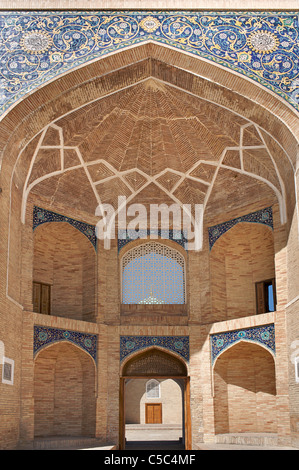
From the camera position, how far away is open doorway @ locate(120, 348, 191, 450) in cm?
1105

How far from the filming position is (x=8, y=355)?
860cm

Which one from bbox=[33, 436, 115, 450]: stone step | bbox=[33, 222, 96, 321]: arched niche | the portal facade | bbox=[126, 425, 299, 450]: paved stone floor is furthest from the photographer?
bbox=[33, 222, 96, 321]: arched niche

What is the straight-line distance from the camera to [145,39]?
347 inches

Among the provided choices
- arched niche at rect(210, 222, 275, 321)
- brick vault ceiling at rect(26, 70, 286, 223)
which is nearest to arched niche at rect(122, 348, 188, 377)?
arched niche at rect(210, 222, 275, 321)

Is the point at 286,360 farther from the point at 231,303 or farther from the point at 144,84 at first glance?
the point at 144,84

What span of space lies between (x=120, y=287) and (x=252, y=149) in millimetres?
3540

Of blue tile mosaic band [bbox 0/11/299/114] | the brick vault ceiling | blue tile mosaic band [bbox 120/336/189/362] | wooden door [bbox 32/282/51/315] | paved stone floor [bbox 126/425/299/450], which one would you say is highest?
blue tile mosaic band [bbox 0/11/299/114]

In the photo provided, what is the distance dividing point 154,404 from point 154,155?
1029 cm

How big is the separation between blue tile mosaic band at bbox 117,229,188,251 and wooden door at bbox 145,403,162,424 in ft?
29.2

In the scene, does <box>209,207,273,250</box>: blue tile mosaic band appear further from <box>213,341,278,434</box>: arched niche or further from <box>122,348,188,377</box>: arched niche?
<box>122,348,188,377</box>: arched niche

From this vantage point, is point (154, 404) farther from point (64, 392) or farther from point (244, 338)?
point (244, 338)

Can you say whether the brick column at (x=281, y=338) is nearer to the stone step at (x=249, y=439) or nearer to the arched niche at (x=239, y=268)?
the stone step at (x=249, y=439)

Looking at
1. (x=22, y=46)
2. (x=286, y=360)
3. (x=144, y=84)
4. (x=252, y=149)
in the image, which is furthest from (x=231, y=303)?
(x=22, y=46)

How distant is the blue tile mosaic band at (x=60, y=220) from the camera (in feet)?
33.8
